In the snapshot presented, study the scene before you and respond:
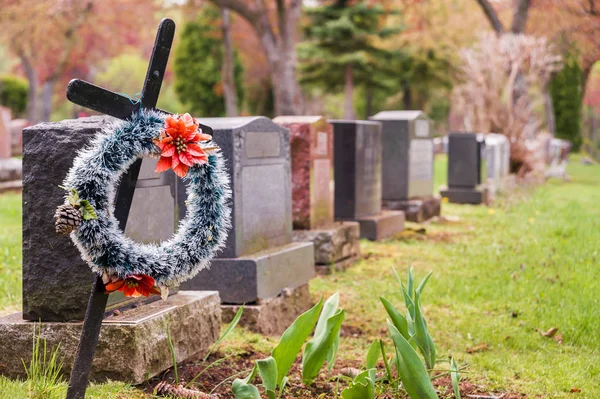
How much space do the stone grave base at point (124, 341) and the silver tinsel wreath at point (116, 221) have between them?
521 mm

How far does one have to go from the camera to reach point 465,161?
50.5 ft

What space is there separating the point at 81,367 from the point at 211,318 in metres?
1.30

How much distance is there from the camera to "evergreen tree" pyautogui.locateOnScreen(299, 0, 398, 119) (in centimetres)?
3450

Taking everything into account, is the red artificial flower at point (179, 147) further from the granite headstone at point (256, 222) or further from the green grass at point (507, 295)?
the granite headstone at point (256, 222)

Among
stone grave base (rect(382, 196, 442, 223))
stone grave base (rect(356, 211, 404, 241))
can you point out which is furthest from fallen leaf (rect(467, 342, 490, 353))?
stone grave base (rect(382, 196, 442, 223))

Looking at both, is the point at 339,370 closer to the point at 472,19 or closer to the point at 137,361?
the point at 137,361

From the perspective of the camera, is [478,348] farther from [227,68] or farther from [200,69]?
[200,69]

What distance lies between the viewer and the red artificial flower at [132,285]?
3.28m

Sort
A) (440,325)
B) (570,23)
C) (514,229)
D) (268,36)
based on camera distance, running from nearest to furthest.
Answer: (440,325) → (514,229) → (268,36) → (570,23)

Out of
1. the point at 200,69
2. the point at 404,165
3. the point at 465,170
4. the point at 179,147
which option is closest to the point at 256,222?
the point at 179,147

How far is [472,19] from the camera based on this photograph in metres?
39.6

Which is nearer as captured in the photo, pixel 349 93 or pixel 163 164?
pixel 163 164

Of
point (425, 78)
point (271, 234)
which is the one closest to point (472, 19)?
point (425, 78)

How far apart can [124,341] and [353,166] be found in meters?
5.95
